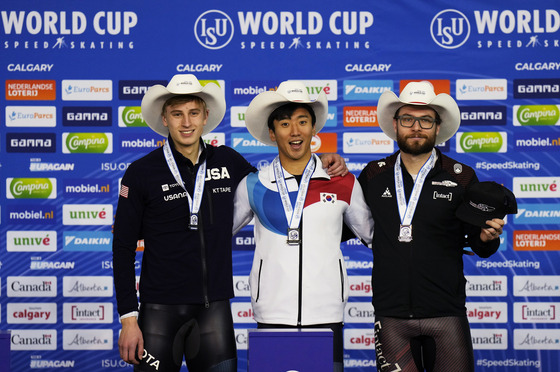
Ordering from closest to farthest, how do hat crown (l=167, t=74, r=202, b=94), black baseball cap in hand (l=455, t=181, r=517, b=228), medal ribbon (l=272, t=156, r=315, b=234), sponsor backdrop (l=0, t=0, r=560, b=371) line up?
black baseball cap in hand (l=455, t=181, r=517, b=228)
medal ribbon (l=272, t=156, r=315, b=234)
hat crown (l=167, t=74, r=202, b=94)
sponsor backdrop (l=0, t=0, r=560, b=371)

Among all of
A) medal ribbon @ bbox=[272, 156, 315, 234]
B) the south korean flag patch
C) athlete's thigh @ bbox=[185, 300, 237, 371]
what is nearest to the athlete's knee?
athlete's thigh @ bbox=[185, 300, 237, 371]

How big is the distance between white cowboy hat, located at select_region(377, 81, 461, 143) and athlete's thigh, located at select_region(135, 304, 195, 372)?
1.33 metres

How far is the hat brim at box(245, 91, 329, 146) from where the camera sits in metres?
3.10

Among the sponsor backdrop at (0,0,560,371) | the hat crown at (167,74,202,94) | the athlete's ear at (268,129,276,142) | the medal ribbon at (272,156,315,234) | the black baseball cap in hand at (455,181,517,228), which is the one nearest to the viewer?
the black baseball cap in hand at (455,181,517,228)

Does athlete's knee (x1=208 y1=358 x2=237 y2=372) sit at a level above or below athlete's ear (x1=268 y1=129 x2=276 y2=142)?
below

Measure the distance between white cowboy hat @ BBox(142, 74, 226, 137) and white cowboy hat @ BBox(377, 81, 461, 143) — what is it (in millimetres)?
776

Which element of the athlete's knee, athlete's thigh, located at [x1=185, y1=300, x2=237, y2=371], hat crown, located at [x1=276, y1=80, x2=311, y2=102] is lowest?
the athlete's knee

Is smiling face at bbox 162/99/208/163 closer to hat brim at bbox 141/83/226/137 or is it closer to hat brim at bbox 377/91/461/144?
hat brim at bbox 141/83/226/137

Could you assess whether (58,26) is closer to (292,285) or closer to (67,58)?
(67,58)

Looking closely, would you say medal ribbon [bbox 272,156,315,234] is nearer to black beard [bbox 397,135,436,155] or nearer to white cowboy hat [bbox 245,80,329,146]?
white cowboy hat [bbox 245,80,329,146]

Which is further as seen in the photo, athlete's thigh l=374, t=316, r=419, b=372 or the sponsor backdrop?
the sponsor backdrop

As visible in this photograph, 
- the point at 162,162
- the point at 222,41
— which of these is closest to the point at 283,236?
the point at 162,162

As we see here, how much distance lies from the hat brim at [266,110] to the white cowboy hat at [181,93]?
0.56ft

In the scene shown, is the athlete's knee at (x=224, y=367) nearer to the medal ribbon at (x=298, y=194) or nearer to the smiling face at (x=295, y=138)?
the medal ribbon at (x=298, y=194)
